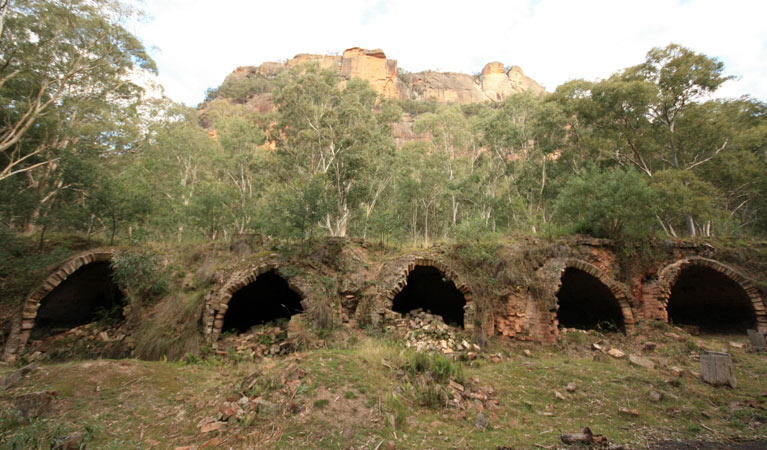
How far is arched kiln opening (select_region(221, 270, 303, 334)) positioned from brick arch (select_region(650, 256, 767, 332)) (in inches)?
470

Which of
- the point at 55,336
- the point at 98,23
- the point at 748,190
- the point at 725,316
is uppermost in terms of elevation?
the point at 98,23

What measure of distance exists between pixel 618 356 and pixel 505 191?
16.6 m

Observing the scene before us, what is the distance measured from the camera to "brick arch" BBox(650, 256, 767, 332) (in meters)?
10.6

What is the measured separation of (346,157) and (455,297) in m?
9.92

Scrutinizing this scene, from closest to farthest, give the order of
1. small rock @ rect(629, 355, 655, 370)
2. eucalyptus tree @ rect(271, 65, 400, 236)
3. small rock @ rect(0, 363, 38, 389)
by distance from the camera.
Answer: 1. small rock @ rect(0, 363, 38, 389)
2. small rock @ rect(629, 355, 655, 370)
3. eucalyptus tree @ rect(271, 65, 400, 236)

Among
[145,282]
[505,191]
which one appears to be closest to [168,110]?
[145,282]

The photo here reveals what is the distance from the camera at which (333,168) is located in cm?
1983

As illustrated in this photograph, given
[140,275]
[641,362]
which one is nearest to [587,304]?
[641,362]

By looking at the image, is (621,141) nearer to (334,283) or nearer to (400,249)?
(400,249)

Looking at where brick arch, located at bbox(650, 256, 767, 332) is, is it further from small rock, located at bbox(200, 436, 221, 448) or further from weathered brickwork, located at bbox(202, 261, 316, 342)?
small rock, located at bbox(200, 436, 221, 448)

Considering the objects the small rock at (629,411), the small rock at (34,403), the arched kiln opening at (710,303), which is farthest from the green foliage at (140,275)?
the arched kiln opening at (710,303)

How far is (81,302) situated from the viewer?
11805mm

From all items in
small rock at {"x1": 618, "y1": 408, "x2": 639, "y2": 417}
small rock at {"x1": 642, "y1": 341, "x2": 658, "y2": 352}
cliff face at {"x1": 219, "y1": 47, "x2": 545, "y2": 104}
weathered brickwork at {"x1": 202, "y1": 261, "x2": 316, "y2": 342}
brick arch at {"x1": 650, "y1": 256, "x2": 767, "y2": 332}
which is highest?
cliff face at {"x1": 219, "y1": 47, "x2": 545, "y2": 104}

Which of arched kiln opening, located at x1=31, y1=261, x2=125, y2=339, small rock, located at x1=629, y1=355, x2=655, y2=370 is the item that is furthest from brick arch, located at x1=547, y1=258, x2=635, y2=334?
arched kiln opening, located at x1=31, y1=261, x2=125, y2=339
